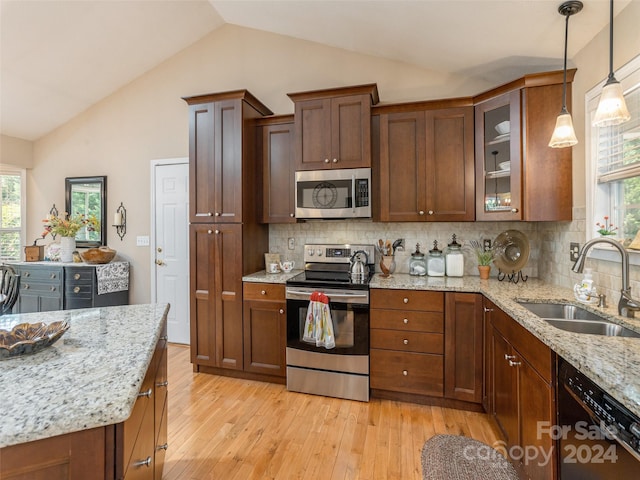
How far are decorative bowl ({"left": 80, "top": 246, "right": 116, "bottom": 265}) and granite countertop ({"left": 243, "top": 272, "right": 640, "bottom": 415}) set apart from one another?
3.31 metres

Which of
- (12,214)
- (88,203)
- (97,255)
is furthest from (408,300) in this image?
(12,214)

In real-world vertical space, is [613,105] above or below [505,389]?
above

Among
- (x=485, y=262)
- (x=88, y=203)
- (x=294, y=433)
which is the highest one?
(x=88, y=203)

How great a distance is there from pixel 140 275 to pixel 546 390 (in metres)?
4.21

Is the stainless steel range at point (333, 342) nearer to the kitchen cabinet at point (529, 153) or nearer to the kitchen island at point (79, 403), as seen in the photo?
the kitchen cabinet at point (529, 153)

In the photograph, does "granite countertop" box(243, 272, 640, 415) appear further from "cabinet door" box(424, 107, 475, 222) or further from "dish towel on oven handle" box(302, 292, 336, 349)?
"cabinet door" box(424, 107, 475, 222)

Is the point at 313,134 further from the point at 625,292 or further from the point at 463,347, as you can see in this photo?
the point at 625,292

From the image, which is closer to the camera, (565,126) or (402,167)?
(565,126)

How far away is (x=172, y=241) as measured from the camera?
3848 mm

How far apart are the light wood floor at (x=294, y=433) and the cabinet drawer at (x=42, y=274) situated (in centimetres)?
227

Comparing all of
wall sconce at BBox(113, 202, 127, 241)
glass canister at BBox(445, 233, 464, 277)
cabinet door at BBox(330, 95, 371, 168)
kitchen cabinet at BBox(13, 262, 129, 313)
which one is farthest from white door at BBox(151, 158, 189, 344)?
glass canister at BBox(445, 233, 464, 277)

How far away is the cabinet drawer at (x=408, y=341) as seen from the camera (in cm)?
239

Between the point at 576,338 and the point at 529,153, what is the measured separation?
58.7 inches

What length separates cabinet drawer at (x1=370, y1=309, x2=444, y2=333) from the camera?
2381 mm
